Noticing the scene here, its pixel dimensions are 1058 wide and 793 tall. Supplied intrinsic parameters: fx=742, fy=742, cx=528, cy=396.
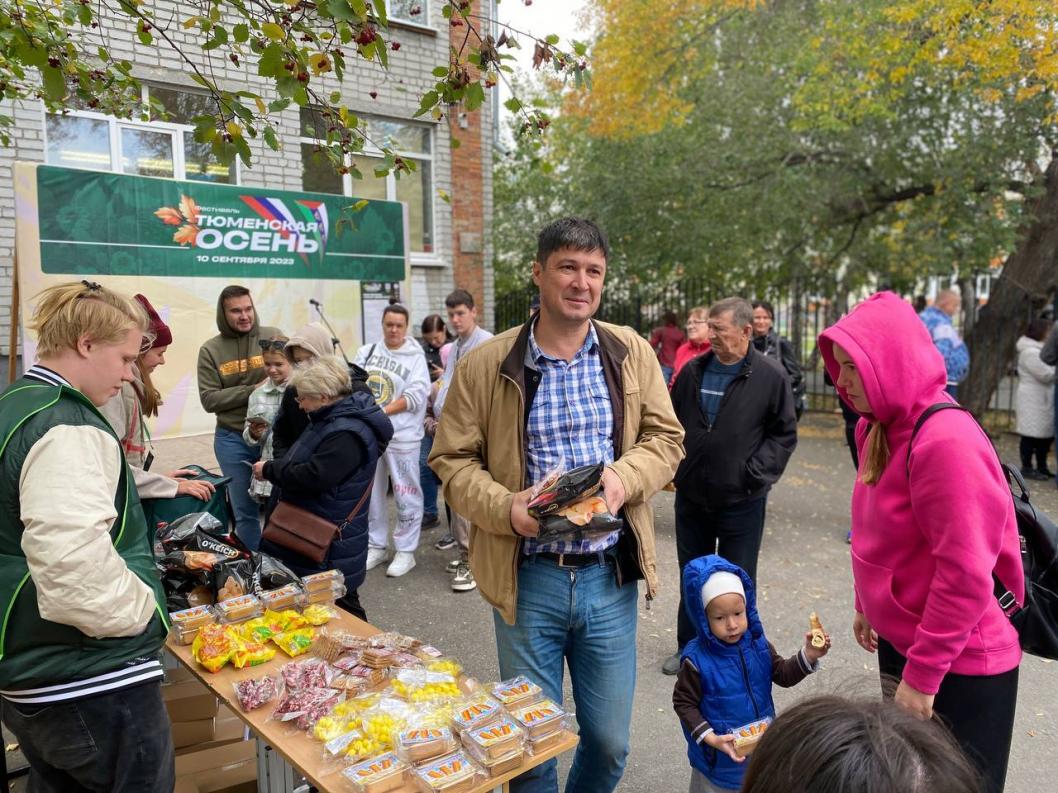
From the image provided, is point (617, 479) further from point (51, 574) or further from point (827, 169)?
point (827, 169)

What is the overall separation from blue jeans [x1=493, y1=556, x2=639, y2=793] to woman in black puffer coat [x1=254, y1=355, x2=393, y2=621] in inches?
61.1

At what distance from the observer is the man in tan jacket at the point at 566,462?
2.44m

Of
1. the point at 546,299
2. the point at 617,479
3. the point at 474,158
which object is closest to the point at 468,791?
the point at 617,479

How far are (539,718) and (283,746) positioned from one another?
2.54ft

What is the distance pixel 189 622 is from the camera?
2969mm

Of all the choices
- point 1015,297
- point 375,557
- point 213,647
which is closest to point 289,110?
point 375,557

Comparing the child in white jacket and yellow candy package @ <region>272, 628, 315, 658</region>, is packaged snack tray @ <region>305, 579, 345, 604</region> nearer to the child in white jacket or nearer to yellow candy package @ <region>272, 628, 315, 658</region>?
yellow candy package @ <region>272, 628, 315, 658</region>

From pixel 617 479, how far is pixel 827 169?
1146cm

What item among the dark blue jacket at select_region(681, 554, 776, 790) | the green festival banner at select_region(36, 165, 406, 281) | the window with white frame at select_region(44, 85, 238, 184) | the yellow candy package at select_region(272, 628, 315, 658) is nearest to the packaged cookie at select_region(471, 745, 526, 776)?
the dark blue jacket at select_region(681, 554, 776, 790)

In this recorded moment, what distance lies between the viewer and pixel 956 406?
205 cm

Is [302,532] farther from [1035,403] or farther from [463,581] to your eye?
[1035,403]

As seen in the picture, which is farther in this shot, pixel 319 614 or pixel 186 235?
pixel 186 235

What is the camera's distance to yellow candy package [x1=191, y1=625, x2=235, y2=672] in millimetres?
2725

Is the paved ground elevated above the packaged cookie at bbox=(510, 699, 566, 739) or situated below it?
below
